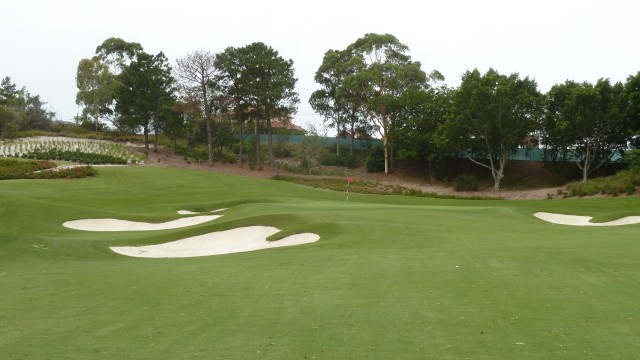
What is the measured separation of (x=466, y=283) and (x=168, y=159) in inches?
2170

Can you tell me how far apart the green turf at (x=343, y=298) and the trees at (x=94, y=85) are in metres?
64.1

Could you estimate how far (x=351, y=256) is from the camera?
12.9 metres

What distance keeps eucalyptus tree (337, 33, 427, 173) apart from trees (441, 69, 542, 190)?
11.4 metres

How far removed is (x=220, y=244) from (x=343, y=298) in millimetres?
11608

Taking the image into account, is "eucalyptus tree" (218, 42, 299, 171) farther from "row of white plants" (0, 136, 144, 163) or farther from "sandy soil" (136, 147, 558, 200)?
"row of white plants" (0, 136, 144, 163)

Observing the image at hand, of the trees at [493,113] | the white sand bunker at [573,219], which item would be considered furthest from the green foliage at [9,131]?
the white sand bunker at [573,219]

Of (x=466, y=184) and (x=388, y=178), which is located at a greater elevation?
(x=388, y=178)

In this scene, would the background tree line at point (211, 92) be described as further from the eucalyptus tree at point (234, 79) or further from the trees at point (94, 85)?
the trees at point (94, 85)

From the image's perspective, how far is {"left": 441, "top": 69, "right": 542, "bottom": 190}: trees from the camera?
172ft

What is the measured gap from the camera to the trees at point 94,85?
251 ft

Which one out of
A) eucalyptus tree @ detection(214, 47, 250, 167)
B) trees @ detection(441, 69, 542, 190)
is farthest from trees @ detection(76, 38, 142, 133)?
trees @ detection(441, 69, 542, 190)

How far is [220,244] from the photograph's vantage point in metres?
19.3

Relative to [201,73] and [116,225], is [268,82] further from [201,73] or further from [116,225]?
[116,225]

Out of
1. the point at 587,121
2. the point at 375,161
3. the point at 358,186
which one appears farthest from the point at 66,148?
the point at 587,121
